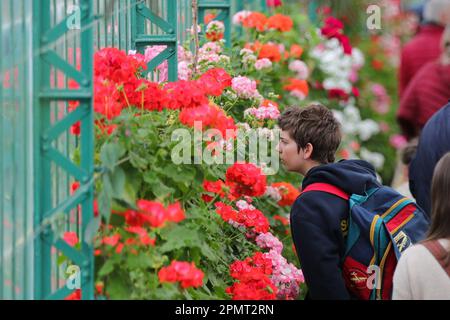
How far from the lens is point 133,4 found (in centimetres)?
470

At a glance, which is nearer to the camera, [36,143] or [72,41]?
[36,143]

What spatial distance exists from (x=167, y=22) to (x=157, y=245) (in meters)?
1.61

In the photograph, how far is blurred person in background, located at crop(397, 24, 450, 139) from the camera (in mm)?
7645

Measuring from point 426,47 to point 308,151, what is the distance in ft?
17.2

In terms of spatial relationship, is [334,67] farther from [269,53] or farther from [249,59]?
[249,59]

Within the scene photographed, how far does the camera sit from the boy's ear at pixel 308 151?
165 inches

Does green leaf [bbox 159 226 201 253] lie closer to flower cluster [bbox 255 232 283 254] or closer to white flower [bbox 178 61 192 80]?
flower cluster [bbox 255 232 283 254]

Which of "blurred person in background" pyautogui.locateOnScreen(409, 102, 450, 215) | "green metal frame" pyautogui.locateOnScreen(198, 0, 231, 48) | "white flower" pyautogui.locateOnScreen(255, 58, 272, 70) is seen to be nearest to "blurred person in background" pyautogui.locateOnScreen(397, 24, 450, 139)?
"green metal frame" pyautogui.locateOnScreen(198, 0, 231, 48)

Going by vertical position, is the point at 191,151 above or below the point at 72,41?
below

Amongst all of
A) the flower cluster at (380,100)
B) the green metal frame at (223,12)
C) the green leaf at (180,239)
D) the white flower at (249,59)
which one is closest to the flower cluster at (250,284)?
the green leaf at (180,239)

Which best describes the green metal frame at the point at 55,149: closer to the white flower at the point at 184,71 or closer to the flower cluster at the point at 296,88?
the white flower at the point at 184,71

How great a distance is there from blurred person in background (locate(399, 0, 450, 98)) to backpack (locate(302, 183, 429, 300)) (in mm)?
5172

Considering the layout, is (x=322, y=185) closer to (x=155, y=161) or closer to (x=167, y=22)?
(x=155, y=161)
